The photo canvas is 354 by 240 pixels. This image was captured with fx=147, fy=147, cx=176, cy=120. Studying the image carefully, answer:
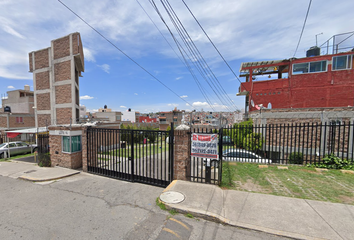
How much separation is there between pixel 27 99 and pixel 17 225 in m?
41.4

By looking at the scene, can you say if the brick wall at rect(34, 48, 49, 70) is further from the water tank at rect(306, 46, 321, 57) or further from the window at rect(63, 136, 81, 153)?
the water tank at rect(306, 46, 321, 57)

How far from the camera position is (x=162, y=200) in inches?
159

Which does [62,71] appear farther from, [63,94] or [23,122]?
[23,122]

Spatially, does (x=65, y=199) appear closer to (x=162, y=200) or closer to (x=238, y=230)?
(x=162, y=200)

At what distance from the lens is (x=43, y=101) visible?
765 inches

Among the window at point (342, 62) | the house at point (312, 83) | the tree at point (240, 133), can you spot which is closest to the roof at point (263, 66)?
the house at point (312, 83)

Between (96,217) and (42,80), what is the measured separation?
23.8 metres

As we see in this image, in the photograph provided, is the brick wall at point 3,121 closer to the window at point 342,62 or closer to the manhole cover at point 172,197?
the manhole cover at point 172,197

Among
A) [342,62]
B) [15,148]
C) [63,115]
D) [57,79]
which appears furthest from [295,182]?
[57,79]

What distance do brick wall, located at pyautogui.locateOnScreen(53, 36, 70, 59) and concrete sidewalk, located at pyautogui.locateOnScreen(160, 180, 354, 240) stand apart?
862 inches

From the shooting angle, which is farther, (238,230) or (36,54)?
(36,54)

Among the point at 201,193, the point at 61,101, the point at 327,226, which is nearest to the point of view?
the point at 327,226

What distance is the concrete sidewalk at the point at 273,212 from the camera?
293 cm

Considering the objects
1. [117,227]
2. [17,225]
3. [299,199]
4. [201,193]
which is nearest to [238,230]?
[201,193]
